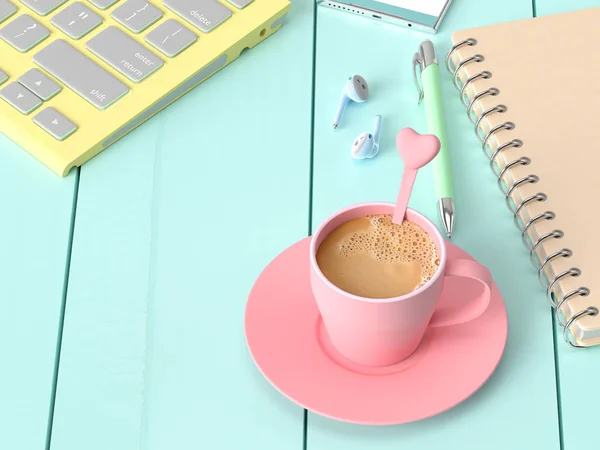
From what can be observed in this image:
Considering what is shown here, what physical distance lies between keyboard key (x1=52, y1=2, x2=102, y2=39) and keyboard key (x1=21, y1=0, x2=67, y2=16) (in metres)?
0.01

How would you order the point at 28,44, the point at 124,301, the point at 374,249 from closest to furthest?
the point at 374,249
the point at 124,301
the point at 28,44

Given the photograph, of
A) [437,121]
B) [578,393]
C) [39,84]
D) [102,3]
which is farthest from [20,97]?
[578,393]

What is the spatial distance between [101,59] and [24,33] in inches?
3.3

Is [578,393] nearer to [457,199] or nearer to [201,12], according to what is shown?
[457,199]

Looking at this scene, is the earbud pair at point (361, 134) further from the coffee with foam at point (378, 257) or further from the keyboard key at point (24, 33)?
the keyboard key at point (24, 33)

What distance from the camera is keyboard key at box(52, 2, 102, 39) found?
3.02ft

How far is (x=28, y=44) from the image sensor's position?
0.91m

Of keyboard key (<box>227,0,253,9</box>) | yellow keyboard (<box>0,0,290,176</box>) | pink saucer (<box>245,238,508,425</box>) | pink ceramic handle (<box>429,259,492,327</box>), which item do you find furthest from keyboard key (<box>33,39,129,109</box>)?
pink ceramic handle (<box>429,259,492,327</box>)

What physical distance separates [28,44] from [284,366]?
42cm

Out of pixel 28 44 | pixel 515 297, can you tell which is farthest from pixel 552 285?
pixel 28 44

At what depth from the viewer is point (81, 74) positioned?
0.89m

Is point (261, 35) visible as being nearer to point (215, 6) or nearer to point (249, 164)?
point (215, 6)

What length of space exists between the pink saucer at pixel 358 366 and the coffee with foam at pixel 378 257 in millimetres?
76

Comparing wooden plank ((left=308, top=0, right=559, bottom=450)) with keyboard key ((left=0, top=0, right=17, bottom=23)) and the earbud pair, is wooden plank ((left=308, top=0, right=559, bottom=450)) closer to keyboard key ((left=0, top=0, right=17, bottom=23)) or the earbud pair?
the earbud pair
